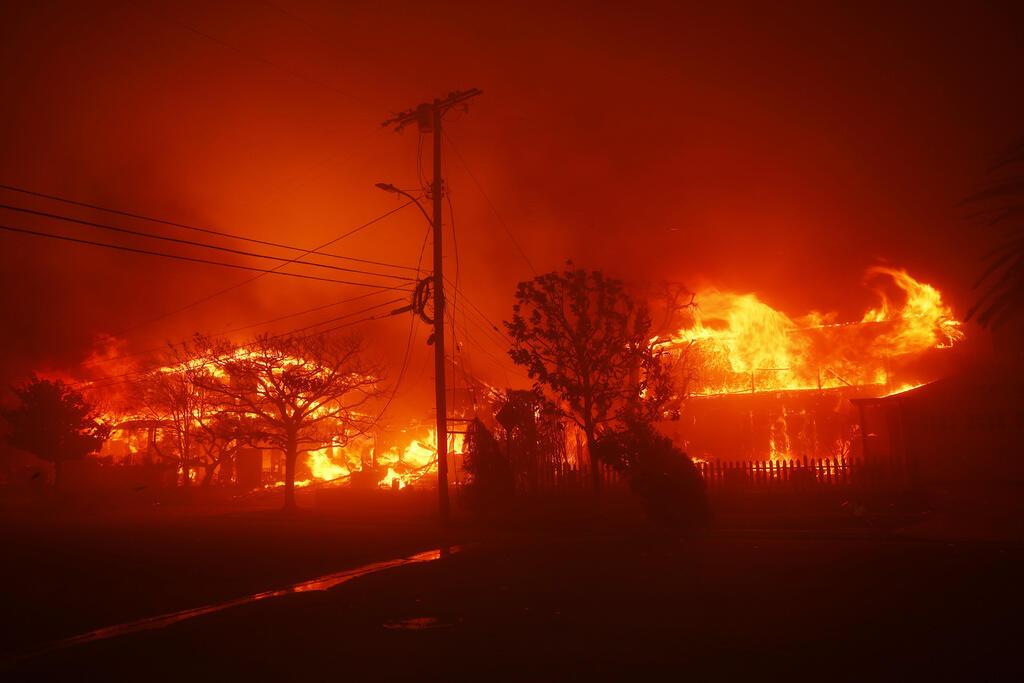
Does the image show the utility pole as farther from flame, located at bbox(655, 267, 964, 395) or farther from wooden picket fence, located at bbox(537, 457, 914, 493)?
flame, located at bbox(655, 267, 964, 395)

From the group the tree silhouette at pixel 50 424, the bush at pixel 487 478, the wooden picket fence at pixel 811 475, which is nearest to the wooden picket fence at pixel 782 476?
the wooden picket fence at pixel 811 475

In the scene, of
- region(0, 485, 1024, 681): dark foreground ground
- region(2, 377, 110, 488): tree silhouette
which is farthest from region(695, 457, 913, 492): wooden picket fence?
region(2, 377, 110, 488): tree silhouette

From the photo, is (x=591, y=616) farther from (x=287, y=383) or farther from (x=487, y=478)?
(x=287, y=383)

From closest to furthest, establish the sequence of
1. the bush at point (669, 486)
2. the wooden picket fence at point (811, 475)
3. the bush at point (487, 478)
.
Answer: the bush at point (669, 486) → the wooden picket fence at point (811, 475) → the bush at point (487, 478)

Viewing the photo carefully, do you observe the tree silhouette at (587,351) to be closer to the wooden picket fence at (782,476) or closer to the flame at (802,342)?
the wooden picket fence at (782,476)

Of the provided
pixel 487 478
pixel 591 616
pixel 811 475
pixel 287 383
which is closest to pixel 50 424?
pixel 287 383

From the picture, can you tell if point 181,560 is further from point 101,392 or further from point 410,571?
point 101,392

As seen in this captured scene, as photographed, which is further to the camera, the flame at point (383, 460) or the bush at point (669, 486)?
the flame at point (383, 460)

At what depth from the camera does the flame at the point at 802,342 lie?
40.6 metres

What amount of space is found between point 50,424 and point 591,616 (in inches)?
1559

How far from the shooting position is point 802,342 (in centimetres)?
4356

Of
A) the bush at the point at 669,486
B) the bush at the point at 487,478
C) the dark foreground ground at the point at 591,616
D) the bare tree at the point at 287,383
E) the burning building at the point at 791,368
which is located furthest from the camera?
the burning building at the point at 791,368

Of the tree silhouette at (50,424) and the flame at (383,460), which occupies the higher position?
the tree silhouette at (50,424)

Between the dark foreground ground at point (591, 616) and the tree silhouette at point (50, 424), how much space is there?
88.3 feet
